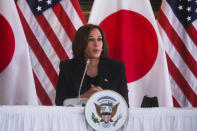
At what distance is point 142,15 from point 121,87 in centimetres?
96

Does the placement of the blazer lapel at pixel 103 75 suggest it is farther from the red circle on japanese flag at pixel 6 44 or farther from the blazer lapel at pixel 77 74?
the red circle on japanese flag at pixel 6 44

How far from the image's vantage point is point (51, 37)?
267 centimetres

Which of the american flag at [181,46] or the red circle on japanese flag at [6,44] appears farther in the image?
the american flag at [181,46]

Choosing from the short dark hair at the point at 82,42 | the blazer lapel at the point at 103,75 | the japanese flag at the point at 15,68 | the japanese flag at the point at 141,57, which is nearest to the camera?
the blazer lapel at the point at 103,75

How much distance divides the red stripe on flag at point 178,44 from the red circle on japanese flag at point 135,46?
20 cm

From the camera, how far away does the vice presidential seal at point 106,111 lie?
44.3 inches

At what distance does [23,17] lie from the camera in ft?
8.71

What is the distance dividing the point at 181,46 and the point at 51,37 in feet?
3.92

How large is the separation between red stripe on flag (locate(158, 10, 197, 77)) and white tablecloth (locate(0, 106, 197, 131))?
5.32ft

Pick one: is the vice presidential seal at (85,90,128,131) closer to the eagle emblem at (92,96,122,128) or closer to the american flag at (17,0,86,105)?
the eagle emblem at (92,96,122,128)

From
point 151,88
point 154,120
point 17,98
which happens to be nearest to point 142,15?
point 151,88

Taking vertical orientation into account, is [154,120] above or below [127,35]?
below

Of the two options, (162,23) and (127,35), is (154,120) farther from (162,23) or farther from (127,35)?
(162,23)

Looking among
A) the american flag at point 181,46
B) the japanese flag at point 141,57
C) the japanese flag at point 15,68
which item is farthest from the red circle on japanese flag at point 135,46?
the japanese flag at point 15,68
